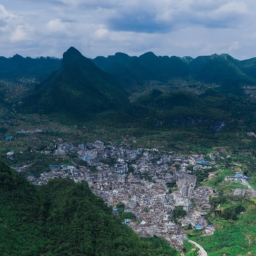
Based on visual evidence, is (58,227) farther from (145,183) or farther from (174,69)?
(174,69)

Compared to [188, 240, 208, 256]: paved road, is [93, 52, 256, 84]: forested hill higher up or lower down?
higher up

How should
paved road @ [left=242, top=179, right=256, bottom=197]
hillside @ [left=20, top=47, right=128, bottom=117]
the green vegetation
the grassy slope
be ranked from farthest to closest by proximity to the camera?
hillside @ [left=20, top=47, right=128, bottom=117] → paved road @ [left=242, top=179, right=256, bottom=197] → the green vegetation → the grassy slope

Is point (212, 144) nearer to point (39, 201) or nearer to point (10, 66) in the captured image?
point (39, 201)

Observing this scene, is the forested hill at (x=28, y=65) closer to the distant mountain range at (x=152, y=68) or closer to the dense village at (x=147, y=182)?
the distant mountain range at (x=152, y=68)

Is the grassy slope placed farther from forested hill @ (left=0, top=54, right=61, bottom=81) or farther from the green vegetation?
forested hill @ (left=0, top=54, right=61, bottom=81)

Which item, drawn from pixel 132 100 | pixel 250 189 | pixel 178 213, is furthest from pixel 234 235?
pixel 132 100

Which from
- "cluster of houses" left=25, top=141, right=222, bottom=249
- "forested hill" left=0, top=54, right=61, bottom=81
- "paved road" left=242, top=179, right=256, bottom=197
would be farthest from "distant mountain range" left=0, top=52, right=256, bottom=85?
"paved road" left=242, top=179, right=256, bottom=197

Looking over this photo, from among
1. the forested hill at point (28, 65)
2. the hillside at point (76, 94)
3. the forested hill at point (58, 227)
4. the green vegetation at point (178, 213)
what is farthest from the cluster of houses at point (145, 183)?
the forested hill at point (28, 65)
